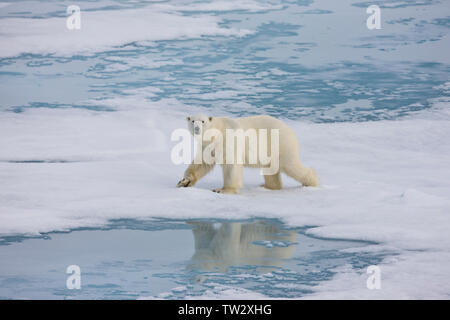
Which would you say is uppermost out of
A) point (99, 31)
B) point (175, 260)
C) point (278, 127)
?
point (99, 31)

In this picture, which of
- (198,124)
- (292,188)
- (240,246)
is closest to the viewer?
(240,246)

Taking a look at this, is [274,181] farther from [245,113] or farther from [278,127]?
[245,113]

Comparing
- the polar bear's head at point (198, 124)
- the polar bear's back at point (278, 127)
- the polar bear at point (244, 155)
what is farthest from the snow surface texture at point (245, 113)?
the polar bear's head at point (198, 124)

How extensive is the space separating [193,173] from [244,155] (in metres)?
0.37

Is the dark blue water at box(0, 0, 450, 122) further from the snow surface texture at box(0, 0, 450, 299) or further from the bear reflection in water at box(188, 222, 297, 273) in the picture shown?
the bear reflection in water at box(188, 222, 297, 273)

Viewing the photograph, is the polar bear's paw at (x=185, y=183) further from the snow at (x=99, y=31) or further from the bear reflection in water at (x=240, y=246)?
the snow at (x=99, y=31)

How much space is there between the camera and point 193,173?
5465 millimetres

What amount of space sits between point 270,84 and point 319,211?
20.8ft

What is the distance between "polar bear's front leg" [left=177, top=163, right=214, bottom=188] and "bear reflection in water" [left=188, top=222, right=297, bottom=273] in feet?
2.40

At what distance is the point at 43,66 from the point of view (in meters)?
12.8

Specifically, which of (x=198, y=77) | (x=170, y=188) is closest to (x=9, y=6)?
(x=198, y=77)

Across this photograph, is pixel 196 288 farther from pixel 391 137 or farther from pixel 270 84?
pixel 270 84

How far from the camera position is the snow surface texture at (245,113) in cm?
466

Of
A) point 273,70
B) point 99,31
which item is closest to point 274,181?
point 273,70
